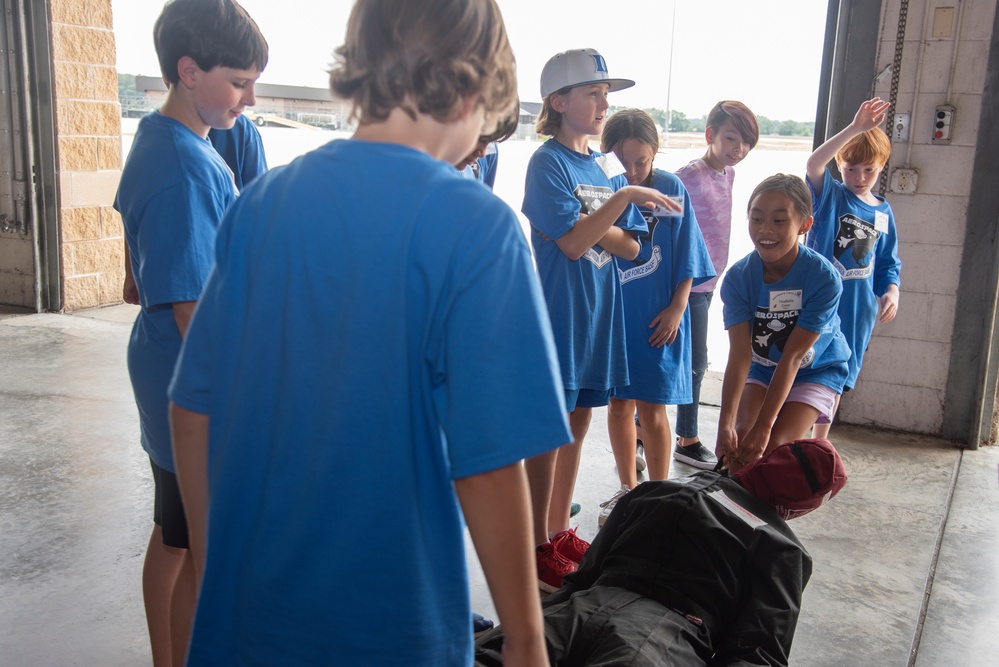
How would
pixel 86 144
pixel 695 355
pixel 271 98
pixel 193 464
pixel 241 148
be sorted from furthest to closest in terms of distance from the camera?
pixel 271 98
pixel 86 144
pixel 695 355
pixel 241 148
pixel 193 464

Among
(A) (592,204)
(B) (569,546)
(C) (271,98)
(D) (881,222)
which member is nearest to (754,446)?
(B) (569,546)

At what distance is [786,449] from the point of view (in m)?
2.05

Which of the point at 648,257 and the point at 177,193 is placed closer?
the point at 177,193

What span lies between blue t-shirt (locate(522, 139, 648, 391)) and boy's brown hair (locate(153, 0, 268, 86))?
1.11m

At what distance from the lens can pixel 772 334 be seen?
2688 mm

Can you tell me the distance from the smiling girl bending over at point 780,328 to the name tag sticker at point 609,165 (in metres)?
0.43

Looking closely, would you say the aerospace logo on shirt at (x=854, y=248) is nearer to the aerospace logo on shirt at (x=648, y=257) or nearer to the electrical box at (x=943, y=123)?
the aerospace logo on shirt at (x=648, y=257)

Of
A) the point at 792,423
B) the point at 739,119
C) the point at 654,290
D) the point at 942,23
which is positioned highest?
the point at 942,23

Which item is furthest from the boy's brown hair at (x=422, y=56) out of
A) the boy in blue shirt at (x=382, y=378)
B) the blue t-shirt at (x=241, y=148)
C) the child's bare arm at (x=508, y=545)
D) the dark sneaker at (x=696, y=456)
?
the dark sneaker at (x=696, y=456)

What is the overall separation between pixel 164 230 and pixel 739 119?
253 cm

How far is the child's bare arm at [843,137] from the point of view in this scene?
3020 mm

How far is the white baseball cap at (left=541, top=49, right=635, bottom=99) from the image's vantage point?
2.56 metres

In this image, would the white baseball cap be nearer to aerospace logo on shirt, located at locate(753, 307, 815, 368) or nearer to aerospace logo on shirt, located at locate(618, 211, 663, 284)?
aerospace logo on shirt, located at locate(618, 211, 663, 284)

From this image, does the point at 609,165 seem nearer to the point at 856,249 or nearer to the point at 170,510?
the point at 856,249
